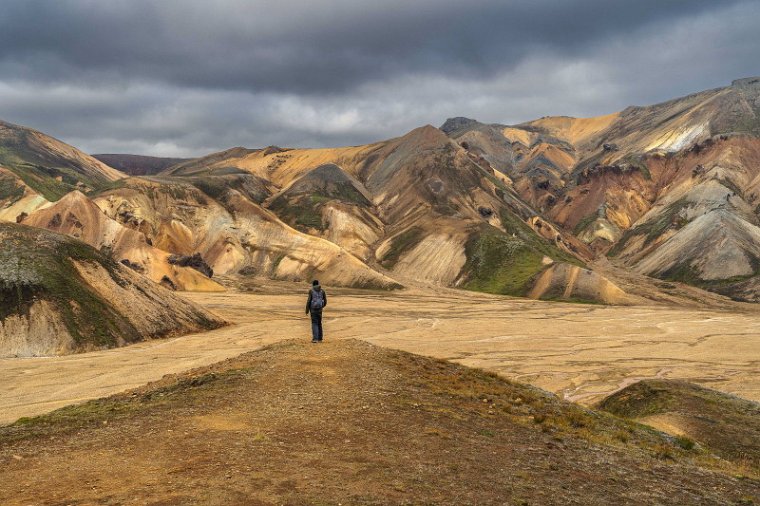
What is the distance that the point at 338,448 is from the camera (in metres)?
14.1

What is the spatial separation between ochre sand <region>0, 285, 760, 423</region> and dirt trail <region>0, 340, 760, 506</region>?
13.0 metres

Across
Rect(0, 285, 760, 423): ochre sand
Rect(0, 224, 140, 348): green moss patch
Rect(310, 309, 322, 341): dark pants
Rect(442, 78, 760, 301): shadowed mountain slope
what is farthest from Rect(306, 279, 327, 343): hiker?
Rect(442, 78, 760, 301): shadowed mountain slope

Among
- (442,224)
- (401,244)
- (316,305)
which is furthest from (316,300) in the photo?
(442,224)

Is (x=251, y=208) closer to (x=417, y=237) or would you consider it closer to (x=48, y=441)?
(x=417, y=237)

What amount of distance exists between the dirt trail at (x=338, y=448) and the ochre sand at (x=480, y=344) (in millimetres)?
12961

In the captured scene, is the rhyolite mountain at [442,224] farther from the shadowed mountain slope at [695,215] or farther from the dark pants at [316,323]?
the dark pants at [316,323]

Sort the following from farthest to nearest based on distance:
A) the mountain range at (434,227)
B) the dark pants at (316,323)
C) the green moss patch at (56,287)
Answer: the mountain range at (434,227), the green moss patch at (56,287), the dark pants at (316,323)

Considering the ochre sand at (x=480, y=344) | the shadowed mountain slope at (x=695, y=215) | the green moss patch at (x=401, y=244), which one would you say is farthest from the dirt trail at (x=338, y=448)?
the green moss patch at (x=401, y=244)

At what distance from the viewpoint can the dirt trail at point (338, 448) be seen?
Answer: 1148 cm

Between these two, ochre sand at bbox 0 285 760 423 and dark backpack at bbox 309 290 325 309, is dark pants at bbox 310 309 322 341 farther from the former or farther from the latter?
ochre sand at bbox 0 285 760 423

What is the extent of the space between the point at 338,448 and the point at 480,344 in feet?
164

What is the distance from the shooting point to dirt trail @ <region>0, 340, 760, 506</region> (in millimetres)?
11484

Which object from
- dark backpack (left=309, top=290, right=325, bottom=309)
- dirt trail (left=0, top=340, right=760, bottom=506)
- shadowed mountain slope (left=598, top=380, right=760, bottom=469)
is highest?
dark backpack (left=309, top=290, right=325, bottom=309)

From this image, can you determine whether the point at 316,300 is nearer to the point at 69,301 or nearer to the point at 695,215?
the point at 69,301
